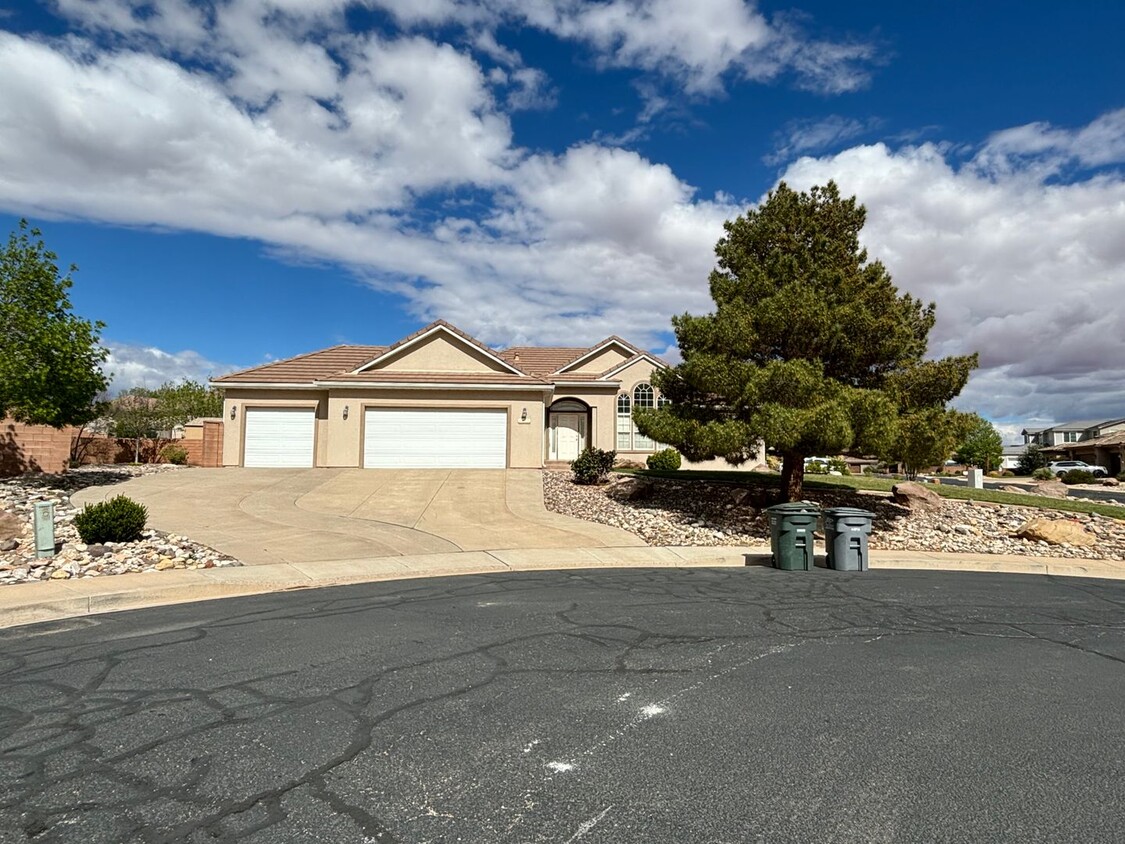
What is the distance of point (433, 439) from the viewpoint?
25312 mm

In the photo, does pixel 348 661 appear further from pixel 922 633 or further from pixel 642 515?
pixel 642 515

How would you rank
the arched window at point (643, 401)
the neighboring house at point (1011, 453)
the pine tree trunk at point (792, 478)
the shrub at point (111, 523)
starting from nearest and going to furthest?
the shrub at point (111, 523), the pine tree trunk at point (792, 478), the arched window at point (643, 401), the neighboring house at point (1011, 453)

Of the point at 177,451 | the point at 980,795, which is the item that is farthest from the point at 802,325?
the point at 177,451

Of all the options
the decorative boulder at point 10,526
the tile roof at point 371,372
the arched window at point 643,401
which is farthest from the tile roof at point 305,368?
the decorative boulder at point 10,526

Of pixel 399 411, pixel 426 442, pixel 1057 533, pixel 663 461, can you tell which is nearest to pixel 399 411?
pixel 399 411

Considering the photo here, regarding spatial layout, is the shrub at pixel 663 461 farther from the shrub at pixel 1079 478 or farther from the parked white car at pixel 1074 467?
the parked white car at pixel 1074 467

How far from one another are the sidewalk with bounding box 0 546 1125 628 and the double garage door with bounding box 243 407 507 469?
1211 cm

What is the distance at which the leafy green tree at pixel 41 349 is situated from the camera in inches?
672

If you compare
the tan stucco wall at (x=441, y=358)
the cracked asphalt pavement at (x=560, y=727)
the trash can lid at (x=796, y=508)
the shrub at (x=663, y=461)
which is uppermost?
the tan stucco wall at (x=441, y=358)

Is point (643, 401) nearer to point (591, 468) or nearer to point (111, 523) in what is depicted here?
point (591, 468)

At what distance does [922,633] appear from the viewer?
24.5ft

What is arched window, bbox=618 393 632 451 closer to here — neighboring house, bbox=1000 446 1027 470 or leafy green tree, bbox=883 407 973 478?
leafy green tree, bbox=883 407 973 478

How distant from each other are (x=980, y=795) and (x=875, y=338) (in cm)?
1406

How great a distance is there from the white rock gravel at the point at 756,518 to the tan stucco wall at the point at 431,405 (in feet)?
13.7
